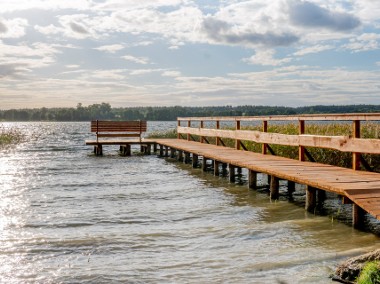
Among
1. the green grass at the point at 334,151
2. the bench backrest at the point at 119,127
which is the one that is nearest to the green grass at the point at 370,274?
the green grass at the point at 334,151

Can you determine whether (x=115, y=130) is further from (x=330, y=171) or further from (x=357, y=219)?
(x=357, y=219)

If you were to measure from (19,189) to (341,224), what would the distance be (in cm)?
862

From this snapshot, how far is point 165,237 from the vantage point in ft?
24.0

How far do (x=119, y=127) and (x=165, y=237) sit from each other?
17557 millimetres

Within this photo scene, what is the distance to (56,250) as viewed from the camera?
21.9 ft

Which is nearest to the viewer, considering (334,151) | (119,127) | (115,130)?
(334,151)

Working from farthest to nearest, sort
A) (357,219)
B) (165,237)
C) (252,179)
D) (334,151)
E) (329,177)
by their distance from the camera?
(334,151) < (252,179) < (329,177) < (357,219) < (165,237)

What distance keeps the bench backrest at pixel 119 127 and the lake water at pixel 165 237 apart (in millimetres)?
11361

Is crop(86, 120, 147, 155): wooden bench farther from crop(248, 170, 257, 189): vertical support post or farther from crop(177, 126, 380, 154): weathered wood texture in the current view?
crop(248, 170, 257, 189): vertical support post

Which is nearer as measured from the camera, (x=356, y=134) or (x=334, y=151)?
(x=356, y=134)

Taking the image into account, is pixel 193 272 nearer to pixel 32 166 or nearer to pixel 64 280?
pixel 64 280

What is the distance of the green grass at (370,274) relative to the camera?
4.65 m

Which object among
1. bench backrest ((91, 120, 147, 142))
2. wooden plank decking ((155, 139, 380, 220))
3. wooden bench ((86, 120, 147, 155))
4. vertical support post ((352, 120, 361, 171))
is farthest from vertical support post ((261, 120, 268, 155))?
bench backrest ((91, 120, 147, 142))

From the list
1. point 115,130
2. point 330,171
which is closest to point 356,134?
point 330,171
